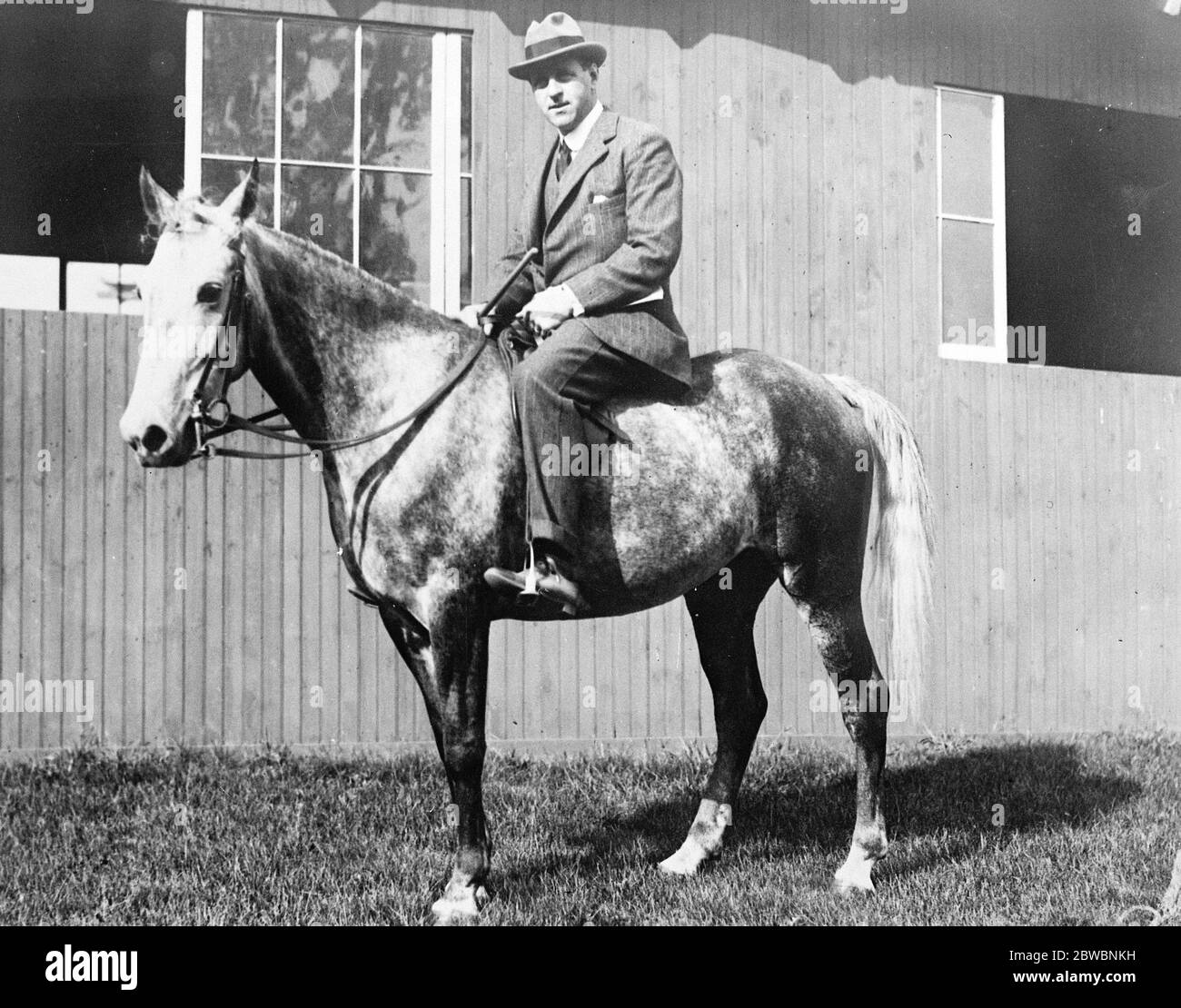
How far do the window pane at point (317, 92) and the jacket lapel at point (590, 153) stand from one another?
286 cm

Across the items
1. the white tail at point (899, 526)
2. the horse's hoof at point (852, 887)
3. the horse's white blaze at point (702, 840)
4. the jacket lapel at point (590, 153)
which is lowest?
the horse's hoof at point (852, 887)

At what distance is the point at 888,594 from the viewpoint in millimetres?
5469

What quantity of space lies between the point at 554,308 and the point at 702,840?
2412 millimetres

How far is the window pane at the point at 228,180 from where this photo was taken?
7102mm

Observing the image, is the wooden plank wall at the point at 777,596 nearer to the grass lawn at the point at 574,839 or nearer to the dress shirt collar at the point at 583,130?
the grass lawn at the point at 574,839

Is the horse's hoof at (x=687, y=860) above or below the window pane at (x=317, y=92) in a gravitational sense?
below

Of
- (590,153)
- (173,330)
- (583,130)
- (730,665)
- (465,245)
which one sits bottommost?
(730,665)

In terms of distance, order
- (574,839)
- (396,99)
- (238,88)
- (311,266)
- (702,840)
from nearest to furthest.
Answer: (311,266) < (702,840) < (574,839) < (238,88) < (396,99)

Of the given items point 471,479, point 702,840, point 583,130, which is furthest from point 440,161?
point 702,840

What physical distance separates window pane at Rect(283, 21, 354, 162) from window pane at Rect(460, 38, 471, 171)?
69 centimetres

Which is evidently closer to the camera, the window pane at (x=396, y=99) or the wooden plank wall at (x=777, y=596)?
the wooden plank wall at (x=777, y=596)

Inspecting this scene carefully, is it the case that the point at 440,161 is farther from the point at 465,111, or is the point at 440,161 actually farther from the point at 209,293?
the point at 209,293

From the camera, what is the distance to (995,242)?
881 centimetres

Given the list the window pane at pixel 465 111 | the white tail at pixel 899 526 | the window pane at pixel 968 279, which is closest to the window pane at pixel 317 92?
the window pane at pixel 465 111
